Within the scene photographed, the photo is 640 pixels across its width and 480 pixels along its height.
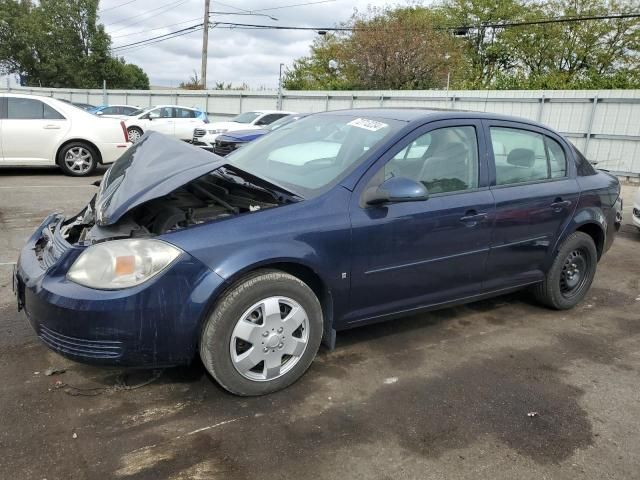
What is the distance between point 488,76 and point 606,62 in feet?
25.7

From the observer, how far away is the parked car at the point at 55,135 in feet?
31.4

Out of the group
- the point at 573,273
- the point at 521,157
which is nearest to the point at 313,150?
the point at 521,157

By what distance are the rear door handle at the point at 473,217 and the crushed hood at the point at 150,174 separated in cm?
162

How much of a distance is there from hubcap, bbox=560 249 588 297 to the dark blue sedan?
22 cm

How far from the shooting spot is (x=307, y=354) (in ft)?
9.91

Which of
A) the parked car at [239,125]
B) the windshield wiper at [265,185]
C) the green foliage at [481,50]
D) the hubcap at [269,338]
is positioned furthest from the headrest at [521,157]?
the green foliage at [481,50]

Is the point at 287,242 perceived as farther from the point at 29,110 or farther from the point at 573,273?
the point at 29,110

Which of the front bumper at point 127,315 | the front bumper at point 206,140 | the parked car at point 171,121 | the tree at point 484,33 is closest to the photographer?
the front bumper at point 127,315

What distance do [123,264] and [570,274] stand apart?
3.63 meters

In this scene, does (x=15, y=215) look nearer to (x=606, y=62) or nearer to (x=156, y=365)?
(x=156, y=365)

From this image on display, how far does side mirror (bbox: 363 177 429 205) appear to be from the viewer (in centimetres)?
302

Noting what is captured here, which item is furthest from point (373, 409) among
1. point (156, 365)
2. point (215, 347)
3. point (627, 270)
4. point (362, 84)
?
point (362, 84)

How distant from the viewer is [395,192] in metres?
3.02

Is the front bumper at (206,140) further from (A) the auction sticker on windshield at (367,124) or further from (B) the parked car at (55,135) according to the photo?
(A) the auction sticker on windshield at (367,124)
